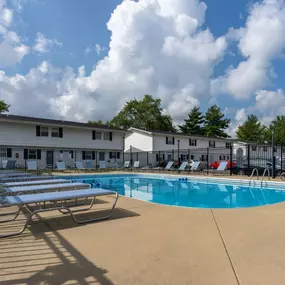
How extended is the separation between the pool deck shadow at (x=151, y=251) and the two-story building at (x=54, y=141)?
19059mm

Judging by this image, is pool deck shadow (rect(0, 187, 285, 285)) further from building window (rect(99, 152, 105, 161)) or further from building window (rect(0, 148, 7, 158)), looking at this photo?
building window (rect(99, 152, 105, 161))

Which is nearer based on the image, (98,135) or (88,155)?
(88,155)

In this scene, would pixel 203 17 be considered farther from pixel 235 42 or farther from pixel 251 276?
pixel 251 276

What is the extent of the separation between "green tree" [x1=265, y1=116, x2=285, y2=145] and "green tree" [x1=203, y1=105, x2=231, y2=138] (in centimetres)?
813

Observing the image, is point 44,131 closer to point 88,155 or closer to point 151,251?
point 88,155

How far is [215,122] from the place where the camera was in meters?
50.0

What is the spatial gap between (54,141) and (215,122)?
3453 centimetres

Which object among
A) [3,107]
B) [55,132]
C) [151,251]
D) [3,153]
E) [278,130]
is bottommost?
[151,251]

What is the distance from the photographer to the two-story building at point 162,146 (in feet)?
95.8

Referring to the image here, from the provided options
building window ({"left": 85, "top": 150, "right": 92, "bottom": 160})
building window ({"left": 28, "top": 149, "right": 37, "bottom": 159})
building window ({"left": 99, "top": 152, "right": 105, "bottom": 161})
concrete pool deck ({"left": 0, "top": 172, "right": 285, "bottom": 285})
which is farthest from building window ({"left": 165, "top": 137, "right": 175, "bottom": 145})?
concrete pool deck ({"left": 0, "top": 172, "right": 285, "bottom": 285})

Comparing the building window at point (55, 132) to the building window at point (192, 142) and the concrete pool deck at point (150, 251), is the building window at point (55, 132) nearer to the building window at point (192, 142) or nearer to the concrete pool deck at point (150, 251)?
the building window at point (192, 142)

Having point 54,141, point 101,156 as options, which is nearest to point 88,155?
point 101,156

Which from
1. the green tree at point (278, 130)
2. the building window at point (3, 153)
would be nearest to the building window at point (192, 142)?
the green tree at point (278, 130)

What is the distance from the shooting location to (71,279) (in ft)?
8.50
